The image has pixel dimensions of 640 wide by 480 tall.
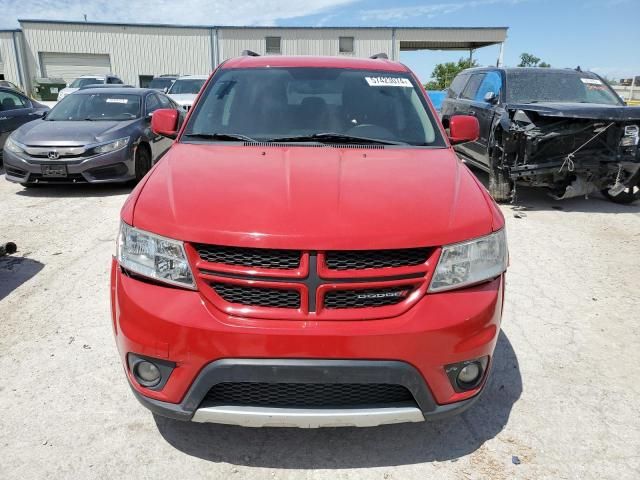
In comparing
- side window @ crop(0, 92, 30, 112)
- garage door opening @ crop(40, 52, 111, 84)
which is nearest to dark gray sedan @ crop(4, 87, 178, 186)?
side window @ crop(0, 92, 30, 112)

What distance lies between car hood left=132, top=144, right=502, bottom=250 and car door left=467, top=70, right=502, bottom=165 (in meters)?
5.04

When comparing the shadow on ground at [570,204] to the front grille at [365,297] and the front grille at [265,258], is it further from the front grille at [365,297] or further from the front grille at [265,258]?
the front grille at [265,258]

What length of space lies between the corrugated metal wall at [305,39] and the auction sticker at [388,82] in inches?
1249

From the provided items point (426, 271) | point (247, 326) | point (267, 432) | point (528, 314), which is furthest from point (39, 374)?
point (528, 314)

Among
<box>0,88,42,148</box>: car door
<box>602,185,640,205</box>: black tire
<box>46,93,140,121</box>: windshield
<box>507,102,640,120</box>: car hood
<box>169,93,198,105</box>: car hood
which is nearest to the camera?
<box>507,102,640,120</box>: car hood

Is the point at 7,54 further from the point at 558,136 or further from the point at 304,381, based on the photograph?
the point at 304,381

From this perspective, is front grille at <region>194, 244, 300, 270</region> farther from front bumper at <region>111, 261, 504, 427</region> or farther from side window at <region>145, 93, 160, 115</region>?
side window at <region>145, 93, 160, 115</region>

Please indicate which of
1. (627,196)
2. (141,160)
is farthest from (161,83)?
(627,196)

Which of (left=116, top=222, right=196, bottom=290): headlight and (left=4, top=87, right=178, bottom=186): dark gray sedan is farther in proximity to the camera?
(left=4, top=87, right=178, bottom=186): dark gray sedan

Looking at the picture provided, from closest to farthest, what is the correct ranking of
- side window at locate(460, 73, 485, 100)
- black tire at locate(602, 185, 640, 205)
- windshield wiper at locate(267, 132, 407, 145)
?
1. windshield wiper at locate(267, 132, 407, 145)
2. black tire at locate(602, 185, 640, 205)
3. side window at locate(460, 73, 485, 100)

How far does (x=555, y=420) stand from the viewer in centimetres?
263

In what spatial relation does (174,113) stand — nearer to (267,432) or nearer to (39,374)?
(39,374)

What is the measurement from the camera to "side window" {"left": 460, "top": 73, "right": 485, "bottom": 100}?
8.55 metres

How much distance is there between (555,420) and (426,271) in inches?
49.3
